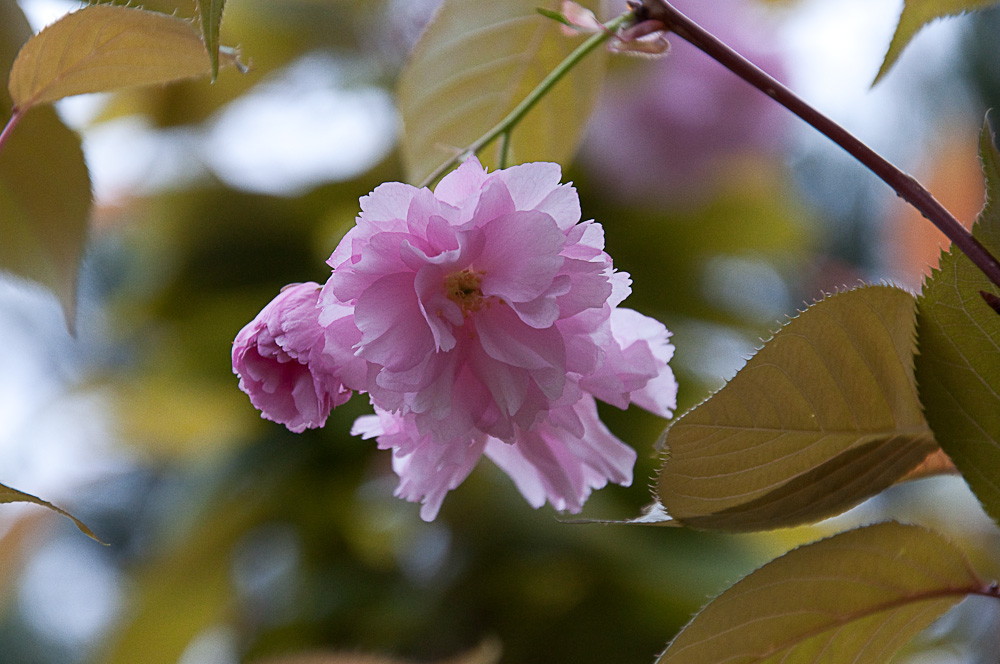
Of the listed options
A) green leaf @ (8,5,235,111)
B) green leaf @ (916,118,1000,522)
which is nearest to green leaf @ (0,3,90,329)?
Result: green leaf @ (8,5,235,111)

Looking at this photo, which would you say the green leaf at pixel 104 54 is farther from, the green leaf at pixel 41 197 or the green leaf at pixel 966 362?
the green leaf at pixel 966 362

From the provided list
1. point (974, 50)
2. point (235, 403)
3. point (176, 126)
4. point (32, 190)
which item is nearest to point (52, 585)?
point (235, 403)

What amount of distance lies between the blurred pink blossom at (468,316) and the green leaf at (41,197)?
0.41 ft

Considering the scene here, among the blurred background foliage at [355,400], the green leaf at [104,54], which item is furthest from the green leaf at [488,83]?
the blurred background foliage at [355,400]

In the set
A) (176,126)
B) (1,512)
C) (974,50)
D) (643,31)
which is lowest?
(1,512)

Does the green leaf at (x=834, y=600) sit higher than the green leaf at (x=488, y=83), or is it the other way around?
the green leaf at (x=488, y=83)

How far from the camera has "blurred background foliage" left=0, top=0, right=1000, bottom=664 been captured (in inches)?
20.4

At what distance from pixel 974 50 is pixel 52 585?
103cm

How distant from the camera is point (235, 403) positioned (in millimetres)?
609

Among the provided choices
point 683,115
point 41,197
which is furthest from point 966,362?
point 683,115

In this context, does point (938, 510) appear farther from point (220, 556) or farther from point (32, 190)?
point (32, 190)

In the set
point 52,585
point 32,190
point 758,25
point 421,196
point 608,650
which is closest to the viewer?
point 421,196

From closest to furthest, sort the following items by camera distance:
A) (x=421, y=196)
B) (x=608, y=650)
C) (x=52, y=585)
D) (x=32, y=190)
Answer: (x=421, y=196) → (x=32, y=190) → (x=608, y=650) → (x=52, y=585)

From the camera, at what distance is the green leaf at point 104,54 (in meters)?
0.22
